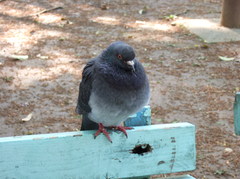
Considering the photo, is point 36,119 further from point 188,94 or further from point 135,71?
point 135,71

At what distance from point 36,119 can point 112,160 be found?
2.69 meters

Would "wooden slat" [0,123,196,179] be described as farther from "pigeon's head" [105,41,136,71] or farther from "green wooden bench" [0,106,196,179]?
"pigeon's head" [105,41,136,71]

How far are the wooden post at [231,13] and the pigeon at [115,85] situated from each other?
552 centimetres

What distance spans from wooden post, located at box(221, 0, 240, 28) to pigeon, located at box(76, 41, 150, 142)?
552 centimetres

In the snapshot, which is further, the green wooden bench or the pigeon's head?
the pigeon's head

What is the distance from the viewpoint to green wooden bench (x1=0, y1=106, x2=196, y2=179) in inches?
63.2

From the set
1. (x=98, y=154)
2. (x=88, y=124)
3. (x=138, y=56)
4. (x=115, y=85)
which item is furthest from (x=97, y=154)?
(x=138, y=56)

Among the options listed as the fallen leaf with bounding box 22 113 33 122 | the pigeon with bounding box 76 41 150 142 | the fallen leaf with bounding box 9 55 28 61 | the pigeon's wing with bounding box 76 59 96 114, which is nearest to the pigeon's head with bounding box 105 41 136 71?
the pigeon with bounding box 76 41 150 142

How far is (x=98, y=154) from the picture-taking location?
1.73m

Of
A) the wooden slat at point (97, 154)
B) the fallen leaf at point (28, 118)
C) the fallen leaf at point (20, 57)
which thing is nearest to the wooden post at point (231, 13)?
the fallen leaf at point (20, 57)

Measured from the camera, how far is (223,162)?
3533mm

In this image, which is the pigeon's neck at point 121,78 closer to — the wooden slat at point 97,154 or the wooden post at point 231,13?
the wooden slat at point 97,154

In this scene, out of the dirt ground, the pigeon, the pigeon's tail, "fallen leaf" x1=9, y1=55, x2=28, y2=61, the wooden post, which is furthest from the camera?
the wooden post

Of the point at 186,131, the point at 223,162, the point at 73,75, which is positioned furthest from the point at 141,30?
the point at 186,131
